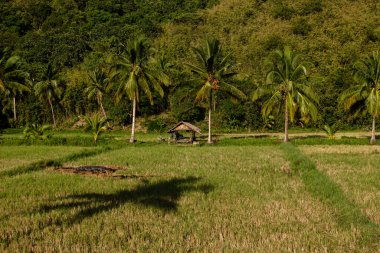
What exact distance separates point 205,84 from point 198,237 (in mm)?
20411

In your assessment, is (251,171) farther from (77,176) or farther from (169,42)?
(169,42)

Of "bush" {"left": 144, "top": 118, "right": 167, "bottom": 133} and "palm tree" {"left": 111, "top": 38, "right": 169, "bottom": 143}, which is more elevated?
"palm tree" {"left": 111, "top": 38, "right": 169, "bottom": 143}

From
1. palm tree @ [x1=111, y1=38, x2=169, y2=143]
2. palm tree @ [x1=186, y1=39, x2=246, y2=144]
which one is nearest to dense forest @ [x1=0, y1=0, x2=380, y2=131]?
palm tree @ [x1=186, y1=39, x2=246, y2=144]

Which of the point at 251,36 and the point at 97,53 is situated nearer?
the point at 97,53

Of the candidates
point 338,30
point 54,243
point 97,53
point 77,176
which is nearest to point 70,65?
point 97,53

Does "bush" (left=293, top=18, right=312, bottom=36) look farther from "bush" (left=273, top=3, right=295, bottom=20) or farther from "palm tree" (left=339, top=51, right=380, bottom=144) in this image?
"palm tree" (left=339, top=51, right=380, bottom=144)

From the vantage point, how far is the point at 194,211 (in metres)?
7.07

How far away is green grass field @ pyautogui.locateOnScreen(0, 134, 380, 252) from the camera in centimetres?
532

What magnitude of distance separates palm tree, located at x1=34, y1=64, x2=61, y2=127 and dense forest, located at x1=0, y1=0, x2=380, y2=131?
11cm

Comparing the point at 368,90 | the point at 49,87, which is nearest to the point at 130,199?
the point at 368,90

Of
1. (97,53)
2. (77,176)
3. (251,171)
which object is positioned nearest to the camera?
(77,176)

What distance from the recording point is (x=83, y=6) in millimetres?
69688

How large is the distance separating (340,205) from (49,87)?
39910 mm

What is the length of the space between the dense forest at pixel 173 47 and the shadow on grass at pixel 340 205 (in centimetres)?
1629
